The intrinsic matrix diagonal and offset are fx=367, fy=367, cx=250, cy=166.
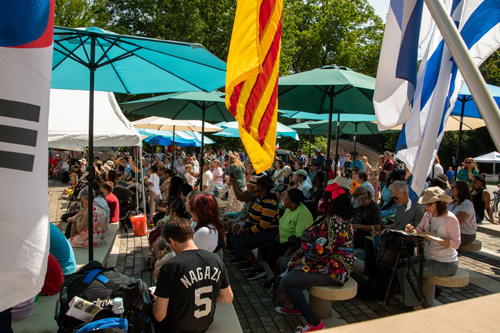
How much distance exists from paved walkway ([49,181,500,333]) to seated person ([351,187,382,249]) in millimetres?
778

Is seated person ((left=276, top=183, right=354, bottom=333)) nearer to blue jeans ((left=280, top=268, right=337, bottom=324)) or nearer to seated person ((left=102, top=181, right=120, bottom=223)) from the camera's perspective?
blue jeans ((left=280, top=268, right=337, bottom=324))

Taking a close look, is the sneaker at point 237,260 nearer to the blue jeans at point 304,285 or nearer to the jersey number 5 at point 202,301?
the blue jeans at point 304,285

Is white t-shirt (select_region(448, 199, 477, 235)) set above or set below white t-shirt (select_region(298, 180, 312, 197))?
below

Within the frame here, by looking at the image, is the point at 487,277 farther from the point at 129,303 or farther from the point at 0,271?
the point at 0,271

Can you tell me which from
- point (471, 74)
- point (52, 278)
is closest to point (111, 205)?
point (52, 278)

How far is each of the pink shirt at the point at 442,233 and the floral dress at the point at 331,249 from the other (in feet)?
3.74

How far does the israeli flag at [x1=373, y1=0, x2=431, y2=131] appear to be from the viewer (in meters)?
2.48

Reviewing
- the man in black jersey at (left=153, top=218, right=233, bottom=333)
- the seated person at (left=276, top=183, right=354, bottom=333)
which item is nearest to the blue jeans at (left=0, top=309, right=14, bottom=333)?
the man in black jersey at (left=153, top=218, right=233, bottom=333)

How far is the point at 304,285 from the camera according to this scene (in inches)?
160

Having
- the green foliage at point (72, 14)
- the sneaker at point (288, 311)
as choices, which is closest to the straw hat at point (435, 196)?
the sneaker at point (288, 311)

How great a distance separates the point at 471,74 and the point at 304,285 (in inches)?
118

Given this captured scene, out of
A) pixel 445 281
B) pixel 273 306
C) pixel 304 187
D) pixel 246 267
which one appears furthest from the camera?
pixel 304 187

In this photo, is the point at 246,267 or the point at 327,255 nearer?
the point at 327,255

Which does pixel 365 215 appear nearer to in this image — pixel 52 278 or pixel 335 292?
pixel 335 292
